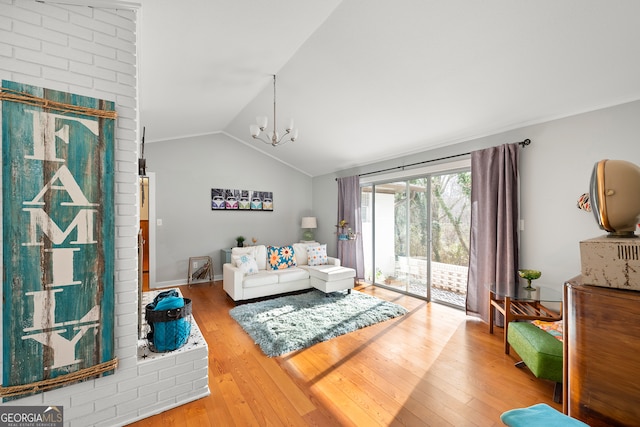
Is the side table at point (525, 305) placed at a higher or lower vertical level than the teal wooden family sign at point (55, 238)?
lower

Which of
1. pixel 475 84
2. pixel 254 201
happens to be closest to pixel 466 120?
pixel 475 84

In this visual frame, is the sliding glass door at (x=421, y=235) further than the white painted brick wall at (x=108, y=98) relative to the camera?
Yes

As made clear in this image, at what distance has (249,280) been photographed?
12.7 feet

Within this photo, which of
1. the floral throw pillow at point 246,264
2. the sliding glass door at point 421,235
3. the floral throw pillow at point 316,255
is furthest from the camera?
the floral throw pillow at point 316,255

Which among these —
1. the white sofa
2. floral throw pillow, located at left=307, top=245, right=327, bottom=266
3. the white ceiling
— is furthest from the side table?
floral throw pillow, located at left=307, top=245, right=327, bottom=266

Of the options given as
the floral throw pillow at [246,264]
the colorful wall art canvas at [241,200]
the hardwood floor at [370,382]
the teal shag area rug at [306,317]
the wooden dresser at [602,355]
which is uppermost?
the colorful wall art canvas at [241,200]

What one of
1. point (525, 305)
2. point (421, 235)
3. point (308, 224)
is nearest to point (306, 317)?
point (421, 235)

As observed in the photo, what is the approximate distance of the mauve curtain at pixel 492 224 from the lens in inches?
117

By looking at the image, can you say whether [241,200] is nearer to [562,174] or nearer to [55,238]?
[55,238]

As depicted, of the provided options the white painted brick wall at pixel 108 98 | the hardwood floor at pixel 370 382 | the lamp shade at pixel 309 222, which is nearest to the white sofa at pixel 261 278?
the hardwood floor at pixel 370 382

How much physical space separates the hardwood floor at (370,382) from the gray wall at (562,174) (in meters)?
1.00

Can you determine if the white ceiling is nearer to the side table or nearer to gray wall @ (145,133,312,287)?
gray wall @ (145,133,312,287)

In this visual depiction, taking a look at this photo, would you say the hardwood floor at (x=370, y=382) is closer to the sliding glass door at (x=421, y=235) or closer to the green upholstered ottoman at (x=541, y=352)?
the green upholstered ottoman at (x=541, y=352)

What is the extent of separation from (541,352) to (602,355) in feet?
5.77
